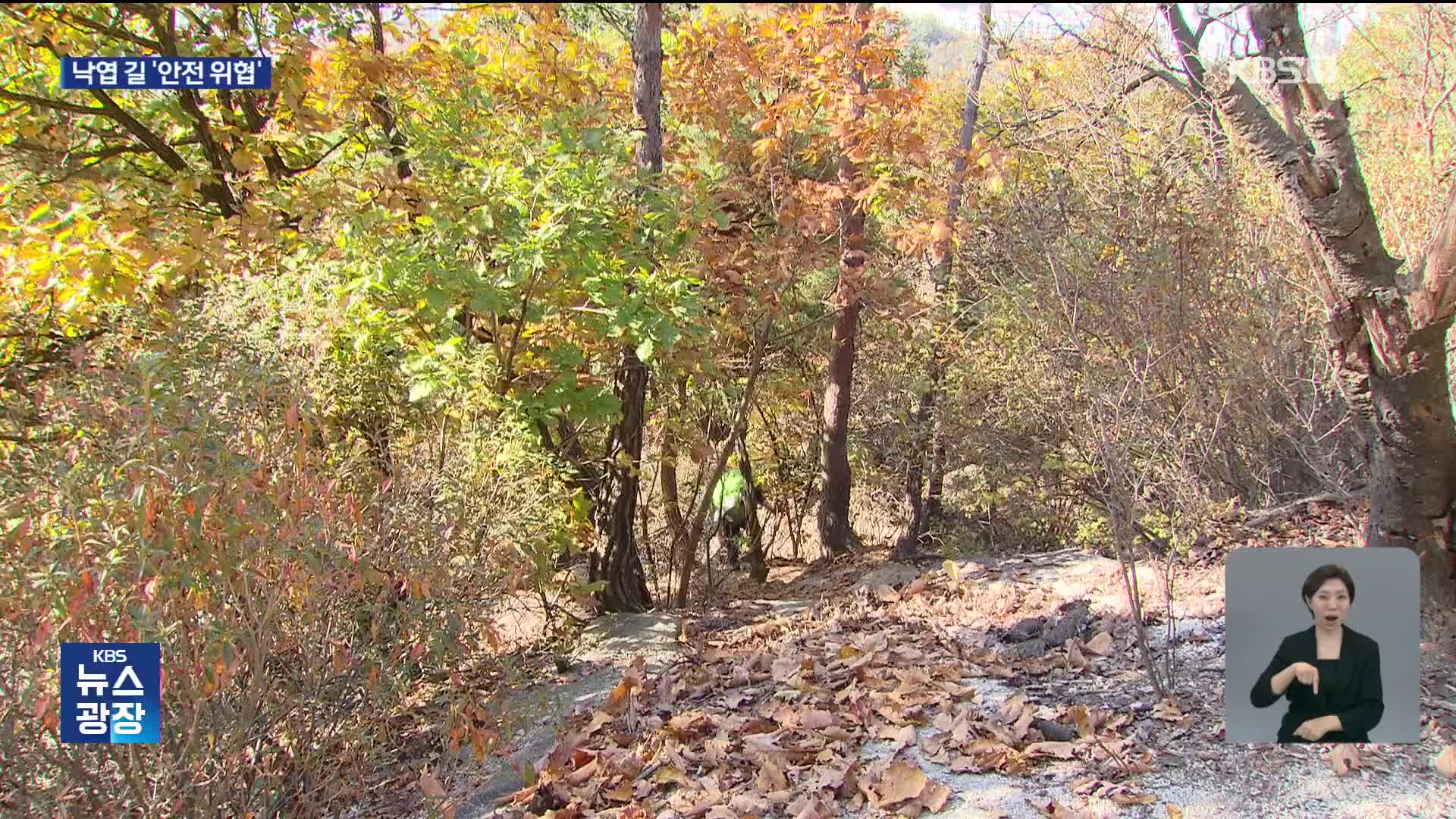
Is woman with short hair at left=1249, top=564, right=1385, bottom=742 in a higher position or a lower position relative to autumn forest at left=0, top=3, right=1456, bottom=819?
lower

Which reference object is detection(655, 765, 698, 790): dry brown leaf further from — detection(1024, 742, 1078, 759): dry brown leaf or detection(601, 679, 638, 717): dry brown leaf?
detection(1024, 742, 1078, 759): dry brown leaf

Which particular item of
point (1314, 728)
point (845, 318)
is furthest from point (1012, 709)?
point (845, 318)

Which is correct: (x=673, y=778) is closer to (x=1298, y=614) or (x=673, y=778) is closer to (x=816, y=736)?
(x=816, y=736)

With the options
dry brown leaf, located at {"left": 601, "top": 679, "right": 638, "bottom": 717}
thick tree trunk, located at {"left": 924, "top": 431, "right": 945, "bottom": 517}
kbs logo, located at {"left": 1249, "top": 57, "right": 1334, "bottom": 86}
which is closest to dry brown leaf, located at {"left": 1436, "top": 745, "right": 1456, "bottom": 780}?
kbs logo, located at {"left": 1249, "top": 57, "right": 1334, "bottom": 86}

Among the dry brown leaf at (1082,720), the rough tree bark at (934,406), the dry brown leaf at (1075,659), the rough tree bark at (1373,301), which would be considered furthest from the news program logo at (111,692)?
the rough tree bark at (934,406)

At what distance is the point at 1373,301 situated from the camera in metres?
3.61

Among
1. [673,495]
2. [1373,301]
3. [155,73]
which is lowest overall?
[673,495]

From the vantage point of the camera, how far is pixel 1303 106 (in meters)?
3.78

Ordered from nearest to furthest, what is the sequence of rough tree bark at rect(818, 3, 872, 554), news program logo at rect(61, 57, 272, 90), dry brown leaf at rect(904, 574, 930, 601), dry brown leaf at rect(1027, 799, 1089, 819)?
dry brown leaf at rect(1027, 799, 1089, 819), news program logo at rect(61, 57, 272, 90), dry brown leaf at rect(904, 574, 930, 601), rough tree bark at rect(818, 3, 872, 554)

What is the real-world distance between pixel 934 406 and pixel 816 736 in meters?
6.97

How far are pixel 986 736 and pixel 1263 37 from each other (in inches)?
103

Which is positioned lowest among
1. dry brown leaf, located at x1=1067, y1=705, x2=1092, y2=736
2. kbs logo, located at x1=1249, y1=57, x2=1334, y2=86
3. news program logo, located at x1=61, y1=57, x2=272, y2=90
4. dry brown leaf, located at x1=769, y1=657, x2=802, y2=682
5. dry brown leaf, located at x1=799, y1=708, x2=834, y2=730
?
dry brown leaf, located at x1=1067, y1=705, x2=1092, y2=736

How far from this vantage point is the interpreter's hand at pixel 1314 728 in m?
2.45

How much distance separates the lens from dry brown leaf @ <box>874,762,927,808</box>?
2814 mm
